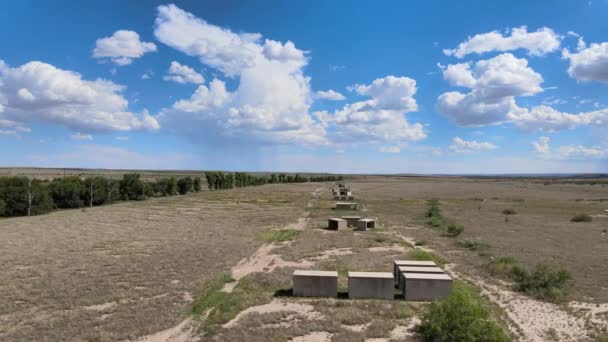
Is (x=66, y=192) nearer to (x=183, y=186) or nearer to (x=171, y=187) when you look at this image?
(x=171, y=187)

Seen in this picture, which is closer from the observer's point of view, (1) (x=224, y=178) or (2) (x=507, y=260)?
(2) (x=507, y=260)

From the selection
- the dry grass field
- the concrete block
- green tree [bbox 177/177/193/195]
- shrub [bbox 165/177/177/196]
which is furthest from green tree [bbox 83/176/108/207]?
the concrete block

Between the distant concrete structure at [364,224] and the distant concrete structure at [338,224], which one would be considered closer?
the distant concrete structure at [364,224]

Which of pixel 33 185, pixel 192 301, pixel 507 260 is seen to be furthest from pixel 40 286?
pixel 33 185

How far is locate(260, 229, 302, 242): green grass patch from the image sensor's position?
→ 23.3 meters

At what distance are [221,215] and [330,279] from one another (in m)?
26.8

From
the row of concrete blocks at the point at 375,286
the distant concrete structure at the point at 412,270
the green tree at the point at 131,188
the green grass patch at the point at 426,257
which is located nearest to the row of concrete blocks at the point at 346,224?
the green grass patch at the point at 426,257

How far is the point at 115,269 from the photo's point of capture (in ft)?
51.3

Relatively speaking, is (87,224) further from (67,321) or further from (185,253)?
(67,321)

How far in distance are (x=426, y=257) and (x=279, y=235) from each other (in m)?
9.94

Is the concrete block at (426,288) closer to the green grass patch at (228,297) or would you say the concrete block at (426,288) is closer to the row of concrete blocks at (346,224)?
the green grass patch at (228,297)

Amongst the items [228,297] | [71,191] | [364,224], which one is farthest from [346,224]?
[71,191]

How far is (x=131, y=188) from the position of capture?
59250 mm

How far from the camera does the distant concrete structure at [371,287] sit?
1168 cm
